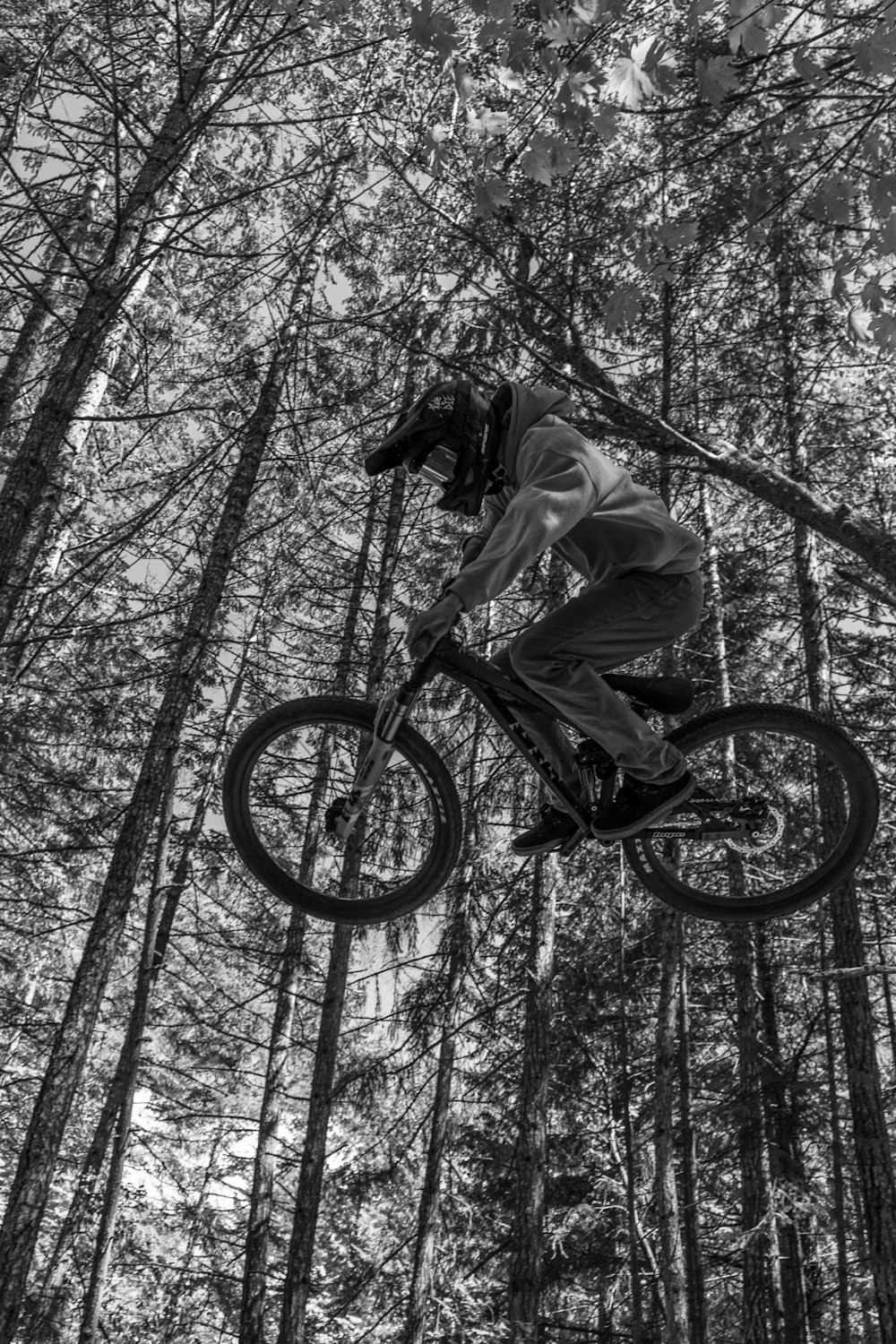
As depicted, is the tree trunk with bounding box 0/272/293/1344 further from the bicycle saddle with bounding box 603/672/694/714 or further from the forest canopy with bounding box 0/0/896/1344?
the bicycle saddle with bounding box 603/672/694/714

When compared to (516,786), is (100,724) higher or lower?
lower

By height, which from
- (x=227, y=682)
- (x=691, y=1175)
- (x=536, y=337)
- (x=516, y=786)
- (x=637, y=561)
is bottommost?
(x=637, y=561)

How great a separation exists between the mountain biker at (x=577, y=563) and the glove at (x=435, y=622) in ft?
0.96

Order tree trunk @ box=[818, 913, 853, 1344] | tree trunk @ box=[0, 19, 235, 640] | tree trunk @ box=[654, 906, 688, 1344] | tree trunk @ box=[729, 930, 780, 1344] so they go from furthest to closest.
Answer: tree trunk @ box=[818, 913, 853, 1344]
tree trunk @ box=[729, 930, 780, 1344]
tree trunk @ box=[654, 906, 688, 1344]
tree trunk @ box=[0, 19, 235, 640]

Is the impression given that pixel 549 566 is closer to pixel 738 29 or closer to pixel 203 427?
pixel 203 427

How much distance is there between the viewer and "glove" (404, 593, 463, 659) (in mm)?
3541

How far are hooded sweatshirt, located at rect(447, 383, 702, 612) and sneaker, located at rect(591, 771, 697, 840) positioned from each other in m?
0.85

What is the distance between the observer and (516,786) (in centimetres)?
1250

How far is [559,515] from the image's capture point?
3637mm

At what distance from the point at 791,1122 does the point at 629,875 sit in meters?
3.72

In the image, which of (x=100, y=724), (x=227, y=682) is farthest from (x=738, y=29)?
(x=227, y=682)

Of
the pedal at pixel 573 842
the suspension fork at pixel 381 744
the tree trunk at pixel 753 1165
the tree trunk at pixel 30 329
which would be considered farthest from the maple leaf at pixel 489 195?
the tree trunk at pixel 753 1165

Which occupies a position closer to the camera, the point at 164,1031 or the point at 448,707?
the point at 448,707

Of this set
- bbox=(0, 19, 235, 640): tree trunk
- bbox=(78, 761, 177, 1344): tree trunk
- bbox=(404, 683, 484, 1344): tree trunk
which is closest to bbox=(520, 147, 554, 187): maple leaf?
bbox=(0, 19, 235, 640): tree trunk
